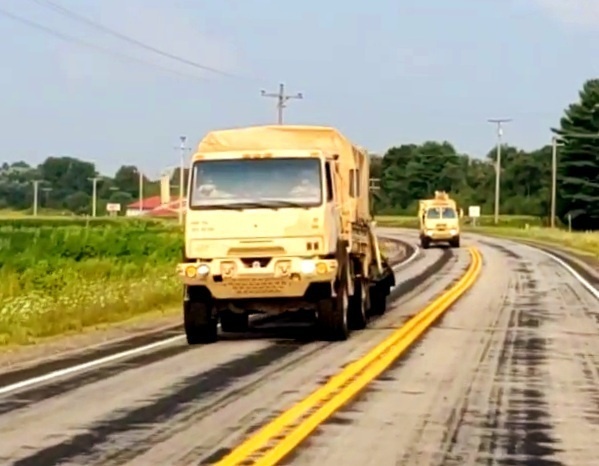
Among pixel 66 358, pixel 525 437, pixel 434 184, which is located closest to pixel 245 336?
pixel 66 358

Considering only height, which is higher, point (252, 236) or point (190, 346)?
point (252, 236)

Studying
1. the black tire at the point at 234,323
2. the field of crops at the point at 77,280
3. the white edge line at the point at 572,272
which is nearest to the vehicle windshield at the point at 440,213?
the white edge line at the point at 572,272

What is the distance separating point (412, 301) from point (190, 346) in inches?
449

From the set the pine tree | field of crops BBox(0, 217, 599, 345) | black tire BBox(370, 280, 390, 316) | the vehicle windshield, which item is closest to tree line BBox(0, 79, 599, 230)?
the pine tree

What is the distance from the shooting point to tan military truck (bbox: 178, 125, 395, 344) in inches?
766

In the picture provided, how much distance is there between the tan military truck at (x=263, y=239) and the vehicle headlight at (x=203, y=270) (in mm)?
14

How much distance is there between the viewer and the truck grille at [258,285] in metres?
19.5

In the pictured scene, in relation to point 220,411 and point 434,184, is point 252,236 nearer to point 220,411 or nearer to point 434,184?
point 220,411

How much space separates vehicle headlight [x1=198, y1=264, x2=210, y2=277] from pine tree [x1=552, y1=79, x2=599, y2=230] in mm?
88855

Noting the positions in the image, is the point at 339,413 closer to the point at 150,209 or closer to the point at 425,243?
the point at 425,243

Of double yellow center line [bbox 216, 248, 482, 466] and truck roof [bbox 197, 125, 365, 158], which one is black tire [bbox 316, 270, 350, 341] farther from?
truck roof [bbox 197, 125, 365, 158]

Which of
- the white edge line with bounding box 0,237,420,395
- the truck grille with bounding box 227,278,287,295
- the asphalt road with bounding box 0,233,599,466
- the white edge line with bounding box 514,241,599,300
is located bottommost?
the white edge line with bounding box 514,241,599,300

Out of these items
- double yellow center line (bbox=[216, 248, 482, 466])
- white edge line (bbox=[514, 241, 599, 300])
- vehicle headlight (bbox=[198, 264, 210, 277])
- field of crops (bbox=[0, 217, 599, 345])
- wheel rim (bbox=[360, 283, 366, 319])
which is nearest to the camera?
double yellow center line (bbox=[216, 248, 482, 466])

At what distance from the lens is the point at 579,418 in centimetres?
1232
